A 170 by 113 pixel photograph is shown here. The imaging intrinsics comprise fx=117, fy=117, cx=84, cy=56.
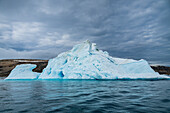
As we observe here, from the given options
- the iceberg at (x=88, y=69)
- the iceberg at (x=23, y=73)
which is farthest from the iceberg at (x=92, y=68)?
the iceberg at (x=23, y=73)

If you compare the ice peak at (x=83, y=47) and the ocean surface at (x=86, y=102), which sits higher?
the ice peak at (x=83, y=47)

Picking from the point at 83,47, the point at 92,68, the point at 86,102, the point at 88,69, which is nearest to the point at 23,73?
the point at 83,47

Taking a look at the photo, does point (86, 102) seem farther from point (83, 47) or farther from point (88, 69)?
point (83, 47)

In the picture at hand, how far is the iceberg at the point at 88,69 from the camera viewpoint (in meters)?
15.8

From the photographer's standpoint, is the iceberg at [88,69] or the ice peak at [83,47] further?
the ice peak at [83,47]

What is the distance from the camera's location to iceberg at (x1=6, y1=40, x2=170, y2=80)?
15812mm

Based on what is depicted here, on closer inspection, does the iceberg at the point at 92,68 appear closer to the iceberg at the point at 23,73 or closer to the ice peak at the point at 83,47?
the ice peak at the point at 83,47

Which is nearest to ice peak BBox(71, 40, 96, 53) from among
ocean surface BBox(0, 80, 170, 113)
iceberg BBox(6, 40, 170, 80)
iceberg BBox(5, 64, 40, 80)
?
iceberg BBox(6, 40, 170, 80)

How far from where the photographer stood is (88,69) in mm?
15938

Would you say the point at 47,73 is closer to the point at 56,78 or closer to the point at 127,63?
the point at 56,78

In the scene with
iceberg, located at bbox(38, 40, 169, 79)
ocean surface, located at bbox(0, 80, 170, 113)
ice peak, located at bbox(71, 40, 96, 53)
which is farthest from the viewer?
ice peak, located at bbox(71, 40, 96, 53)

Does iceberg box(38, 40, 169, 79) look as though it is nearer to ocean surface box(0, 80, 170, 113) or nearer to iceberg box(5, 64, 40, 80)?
iceberg box(5, 64, 40, 80)

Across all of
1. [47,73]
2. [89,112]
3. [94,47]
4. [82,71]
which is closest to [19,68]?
[47,73]

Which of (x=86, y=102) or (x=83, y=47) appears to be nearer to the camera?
(x=86, y=102)
